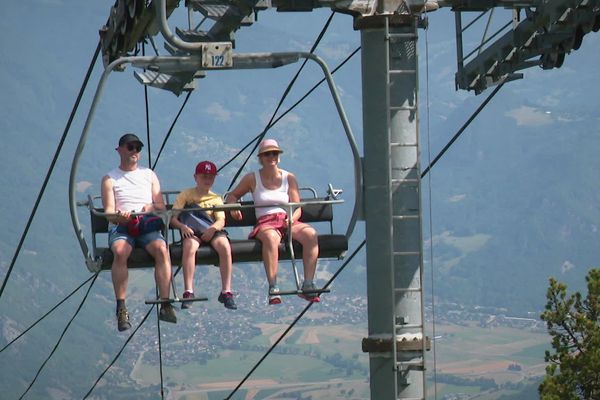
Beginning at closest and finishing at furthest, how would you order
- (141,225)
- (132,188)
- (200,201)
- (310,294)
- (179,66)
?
(179,66) → (310,294) → (141,225) → (132,188) → (200,201)

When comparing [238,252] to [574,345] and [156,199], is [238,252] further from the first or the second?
[574,345]

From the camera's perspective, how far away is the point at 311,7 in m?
12.3

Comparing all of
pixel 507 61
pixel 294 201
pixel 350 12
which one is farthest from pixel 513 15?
pixel 350 12

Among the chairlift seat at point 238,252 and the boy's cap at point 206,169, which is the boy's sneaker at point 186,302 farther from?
the boy's cap at point 206,169

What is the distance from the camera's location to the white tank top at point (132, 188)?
→ 43.5 feet

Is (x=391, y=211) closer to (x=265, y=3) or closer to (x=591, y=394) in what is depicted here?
(x=265, y=3)

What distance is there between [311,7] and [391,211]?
169cm

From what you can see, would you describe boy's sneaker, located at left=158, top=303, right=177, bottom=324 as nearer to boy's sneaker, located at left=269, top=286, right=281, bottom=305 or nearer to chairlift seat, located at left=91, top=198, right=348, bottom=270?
chairlift seat, located at left=91, top=198, right=348, bottom=270

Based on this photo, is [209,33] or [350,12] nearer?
[350,12]

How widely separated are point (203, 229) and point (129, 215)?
2.38 ft

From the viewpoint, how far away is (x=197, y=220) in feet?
44.4

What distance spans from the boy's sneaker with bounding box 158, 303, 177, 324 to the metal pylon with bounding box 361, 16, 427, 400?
1.80 m

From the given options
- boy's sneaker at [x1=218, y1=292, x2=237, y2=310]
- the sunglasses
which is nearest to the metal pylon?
boy's sneaker at [x1=218, y1=292, x2=237, y2=310]

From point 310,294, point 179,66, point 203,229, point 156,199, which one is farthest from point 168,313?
point 179,66
